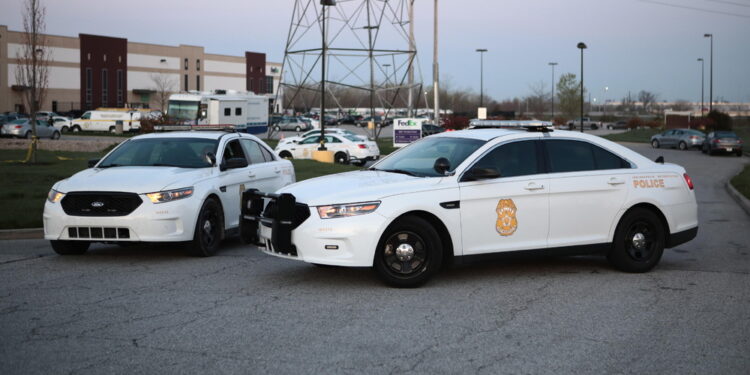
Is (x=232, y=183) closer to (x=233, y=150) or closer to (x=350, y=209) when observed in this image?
(x=233, y=150)

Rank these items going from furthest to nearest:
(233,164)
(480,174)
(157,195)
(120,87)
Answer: (120,87), (233,164), (157,195), (480,174)

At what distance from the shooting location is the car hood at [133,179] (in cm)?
971

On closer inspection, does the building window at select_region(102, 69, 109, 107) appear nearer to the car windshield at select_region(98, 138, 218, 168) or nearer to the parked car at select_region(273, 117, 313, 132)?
the parked car at select_region(273, 117, 313, 132)

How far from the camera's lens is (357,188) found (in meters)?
8.13

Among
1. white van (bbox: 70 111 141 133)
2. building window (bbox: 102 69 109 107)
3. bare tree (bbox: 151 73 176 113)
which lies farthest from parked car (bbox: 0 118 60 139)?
bare tree (bbox: 151 73 176 113)

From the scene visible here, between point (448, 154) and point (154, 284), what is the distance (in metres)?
3.45

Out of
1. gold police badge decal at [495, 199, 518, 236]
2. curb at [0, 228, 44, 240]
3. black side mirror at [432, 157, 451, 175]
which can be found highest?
black side mirror at [432, 157, 451, 175]

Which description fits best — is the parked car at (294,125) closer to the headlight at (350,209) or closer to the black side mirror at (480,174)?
the black side mirror at (480,174)

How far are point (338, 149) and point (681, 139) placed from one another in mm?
30377

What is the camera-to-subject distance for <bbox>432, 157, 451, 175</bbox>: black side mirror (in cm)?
838

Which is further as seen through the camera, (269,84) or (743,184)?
(269,84)

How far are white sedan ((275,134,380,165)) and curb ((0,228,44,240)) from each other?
71.7ft

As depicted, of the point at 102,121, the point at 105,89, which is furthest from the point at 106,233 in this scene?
the point at 105,89

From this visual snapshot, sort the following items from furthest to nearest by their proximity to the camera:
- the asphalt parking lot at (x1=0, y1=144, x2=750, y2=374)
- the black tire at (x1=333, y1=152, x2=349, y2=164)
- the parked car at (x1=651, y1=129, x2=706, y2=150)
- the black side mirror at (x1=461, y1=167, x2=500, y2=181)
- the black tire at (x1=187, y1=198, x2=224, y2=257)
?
1. the parked car at (x1=651, y1=129, x2=706, y2=150)
2. the black tire at (x1=333, y1=152, x2=349, y2=164)
3. the black tire at (x1=187, y1=198, x2=224, y2=257)
4. the black side mirror at (x1=461, y1=167, x2=500, y2=181)
5. the asphalt parking lot at (x1=0, y1=144, x2=750, y2=374)
